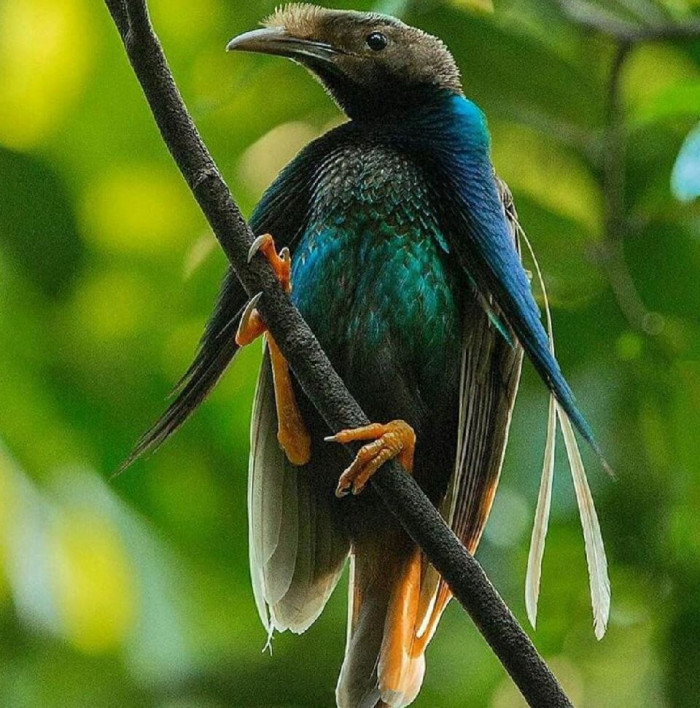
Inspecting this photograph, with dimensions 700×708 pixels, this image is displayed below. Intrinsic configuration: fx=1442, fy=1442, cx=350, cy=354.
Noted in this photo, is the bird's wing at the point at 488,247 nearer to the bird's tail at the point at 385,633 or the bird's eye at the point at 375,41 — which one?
the bird's eye at the point at 375,41

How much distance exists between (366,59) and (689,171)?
0.95m

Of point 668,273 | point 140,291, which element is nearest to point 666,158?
point 668,273

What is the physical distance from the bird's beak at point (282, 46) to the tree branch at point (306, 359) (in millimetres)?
931

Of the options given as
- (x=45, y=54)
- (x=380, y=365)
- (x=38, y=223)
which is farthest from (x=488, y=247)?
(x=45, y=54)

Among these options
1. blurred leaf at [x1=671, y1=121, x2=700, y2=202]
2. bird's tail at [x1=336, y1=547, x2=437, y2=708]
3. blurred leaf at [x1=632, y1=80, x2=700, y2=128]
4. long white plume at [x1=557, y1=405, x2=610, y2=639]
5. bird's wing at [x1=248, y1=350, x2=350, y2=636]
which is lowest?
bird's tail at [x1=336, y1=547, x2=437, y2=708]

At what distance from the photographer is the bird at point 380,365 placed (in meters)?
3.52

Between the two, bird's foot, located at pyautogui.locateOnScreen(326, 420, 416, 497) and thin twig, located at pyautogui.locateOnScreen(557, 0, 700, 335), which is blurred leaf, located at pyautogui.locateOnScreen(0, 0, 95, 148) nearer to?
thin twig, located at pyautogui.locateOnScreen(557, 0, 700, 335)

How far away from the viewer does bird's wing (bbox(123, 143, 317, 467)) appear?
11.1 ft

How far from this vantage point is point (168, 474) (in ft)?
16.6

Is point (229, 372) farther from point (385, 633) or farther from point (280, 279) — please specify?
point (280, 279)

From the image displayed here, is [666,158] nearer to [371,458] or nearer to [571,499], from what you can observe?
[571,499]

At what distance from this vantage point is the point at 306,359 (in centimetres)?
264

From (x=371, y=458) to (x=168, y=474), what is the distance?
6.74 ft

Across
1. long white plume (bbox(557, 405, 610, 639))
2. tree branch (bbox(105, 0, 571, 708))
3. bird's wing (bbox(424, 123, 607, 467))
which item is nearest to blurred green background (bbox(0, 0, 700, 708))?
bird's wing (bbox(424, 123, 607, 467))
